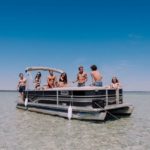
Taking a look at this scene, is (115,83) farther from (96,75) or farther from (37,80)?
(37,80)

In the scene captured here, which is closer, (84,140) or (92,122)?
(84,140)

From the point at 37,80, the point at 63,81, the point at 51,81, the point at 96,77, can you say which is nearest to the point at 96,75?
the point at 96,77

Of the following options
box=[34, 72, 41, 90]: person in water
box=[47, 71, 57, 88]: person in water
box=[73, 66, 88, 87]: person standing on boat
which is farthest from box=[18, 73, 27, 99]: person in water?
box=[73, 66, 88, 87]: person standing on boat

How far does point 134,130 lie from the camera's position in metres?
12.2

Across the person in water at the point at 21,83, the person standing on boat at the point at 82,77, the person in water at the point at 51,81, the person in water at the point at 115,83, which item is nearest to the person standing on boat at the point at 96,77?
the person standing on boat at the point at 82,77

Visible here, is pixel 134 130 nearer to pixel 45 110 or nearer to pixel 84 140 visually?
pixel 84 140

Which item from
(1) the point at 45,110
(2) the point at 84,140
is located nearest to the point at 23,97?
(1) the point at 45,110

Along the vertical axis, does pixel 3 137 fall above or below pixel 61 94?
below

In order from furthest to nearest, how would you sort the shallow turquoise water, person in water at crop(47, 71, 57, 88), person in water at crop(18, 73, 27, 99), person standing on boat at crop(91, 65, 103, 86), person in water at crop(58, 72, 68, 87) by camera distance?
1. person in water at crop(18, 73, 27, 99)
2. person in water at crop(47, 71, 57, 88)
3. person in water at crop(58, 72, 68, 87)
4. person standing on boat at crop(91, 65, 103, 86)
5. the shallow turquoise water

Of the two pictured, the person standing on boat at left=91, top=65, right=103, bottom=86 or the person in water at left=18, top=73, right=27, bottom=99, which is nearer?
the person standing on boat at left=91, top=65, right=103, bottom=86

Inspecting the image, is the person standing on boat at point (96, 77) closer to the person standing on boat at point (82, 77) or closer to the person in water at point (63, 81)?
the person standing on boat at point (82, 77)

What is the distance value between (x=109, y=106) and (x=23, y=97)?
7652mm

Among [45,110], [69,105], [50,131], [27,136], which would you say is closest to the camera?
[27,136]

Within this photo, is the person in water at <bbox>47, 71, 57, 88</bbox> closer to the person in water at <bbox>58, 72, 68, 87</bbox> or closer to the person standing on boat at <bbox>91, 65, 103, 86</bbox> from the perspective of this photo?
the person in water at <bbox>58, 72, 68, 87</bbox>
